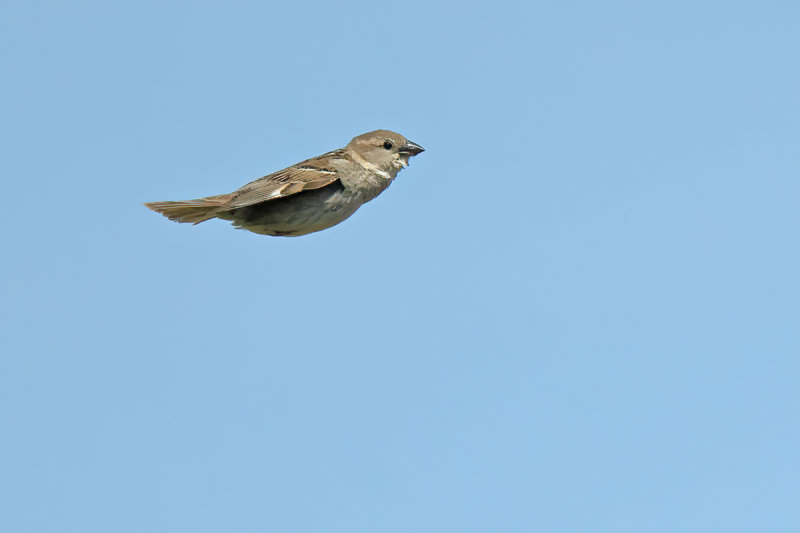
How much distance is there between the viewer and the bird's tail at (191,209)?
330 inches

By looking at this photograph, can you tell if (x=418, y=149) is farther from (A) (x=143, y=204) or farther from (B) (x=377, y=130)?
(A) (x=143, y=204)

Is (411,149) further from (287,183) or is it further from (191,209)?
(191,209)

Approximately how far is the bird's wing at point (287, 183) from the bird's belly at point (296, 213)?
0.13 meters

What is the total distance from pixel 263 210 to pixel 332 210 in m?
0.66

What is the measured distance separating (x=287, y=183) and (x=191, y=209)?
38.2 inches

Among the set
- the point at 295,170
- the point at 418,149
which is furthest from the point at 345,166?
the point at 418,149

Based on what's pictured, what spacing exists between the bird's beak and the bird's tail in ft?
7.42

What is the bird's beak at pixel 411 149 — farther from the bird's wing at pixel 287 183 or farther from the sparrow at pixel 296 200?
the bird's wing at pixel 287 183

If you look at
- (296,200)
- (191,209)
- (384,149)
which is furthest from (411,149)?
(191,209)

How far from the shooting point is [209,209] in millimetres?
8680

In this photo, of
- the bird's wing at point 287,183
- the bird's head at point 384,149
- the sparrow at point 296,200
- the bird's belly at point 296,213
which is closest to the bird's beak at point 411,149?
the bird's head at point 384,149

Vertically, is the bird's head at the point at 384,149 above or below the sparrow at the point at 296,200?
above

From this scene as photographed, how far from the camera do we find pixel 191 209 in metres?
8.55

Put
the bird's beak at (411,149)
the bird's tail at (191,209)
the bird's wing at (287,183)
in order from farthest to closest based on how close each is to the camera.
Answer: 1. the bird's beak at (411,149)
2. the bird's wing at (287,183)
3. the bird's tail at (191,209)
